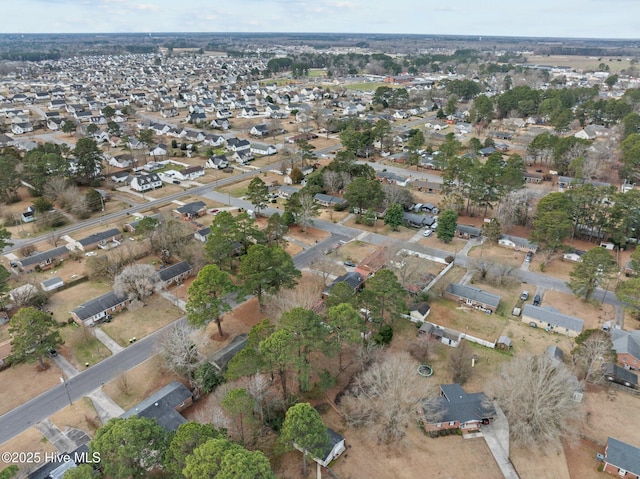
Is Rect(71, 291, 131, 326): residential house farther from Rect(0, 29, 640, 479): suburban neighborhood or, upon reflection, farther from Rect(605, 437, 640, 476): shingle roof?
Rect(605, 437, 640, 476): shingle roof

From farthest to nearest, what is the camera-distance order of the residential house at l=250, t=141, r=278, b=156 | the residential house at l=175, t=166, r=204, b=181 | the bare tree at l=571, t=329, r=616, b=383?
the residential house at l=250, t=141, r=278, b=156 → the residential house at l=175, t=166, r=204, b=181 → the bare tree at l=571, t=329, r=616, b=383

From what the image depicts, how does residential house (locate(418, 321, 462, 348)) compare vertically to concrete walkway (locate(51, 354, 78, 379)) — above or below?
above

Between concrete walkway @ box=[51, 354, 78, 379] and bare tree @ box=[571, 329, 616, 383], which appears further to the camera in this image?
concrete walkway @ box=[51, 354, 78, 379]

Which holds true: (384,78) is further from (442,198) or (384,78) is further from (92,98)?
(442,198)

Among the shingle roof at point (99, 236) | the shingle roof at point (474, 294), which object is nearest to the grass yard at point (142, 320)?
the shingle roof at point (99, 236)

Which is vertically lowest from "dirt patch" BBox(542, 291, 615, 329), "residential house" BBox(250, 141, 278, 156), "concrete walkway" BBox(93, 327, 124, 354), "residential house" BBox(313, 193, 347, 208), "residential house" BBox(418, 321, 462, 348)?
"concrete walkway" BBox(93, 327, 124, 354)

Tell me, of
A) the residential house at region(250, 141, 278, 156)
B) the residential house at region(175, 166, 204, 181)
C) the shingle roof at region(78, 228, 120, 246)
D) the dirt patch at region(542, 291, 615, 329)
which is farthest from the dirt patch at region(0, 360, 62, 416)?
the residential house at region(250, 141, 278, 156)

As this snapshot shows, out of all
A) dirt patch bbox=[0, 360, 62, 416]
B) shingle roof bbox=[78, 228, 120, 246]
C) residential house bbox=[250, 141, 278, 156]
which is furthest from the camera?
residential house bbox=[250, 141, 278, 156]

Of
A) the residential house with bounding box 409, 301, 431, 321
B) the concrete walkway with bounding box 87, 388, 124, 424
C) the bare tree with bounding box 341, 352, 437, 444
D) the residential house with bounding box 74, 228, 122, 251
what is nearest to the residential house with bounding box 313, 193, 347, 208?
the residential house with bounding box 409, 301, 431, 321
